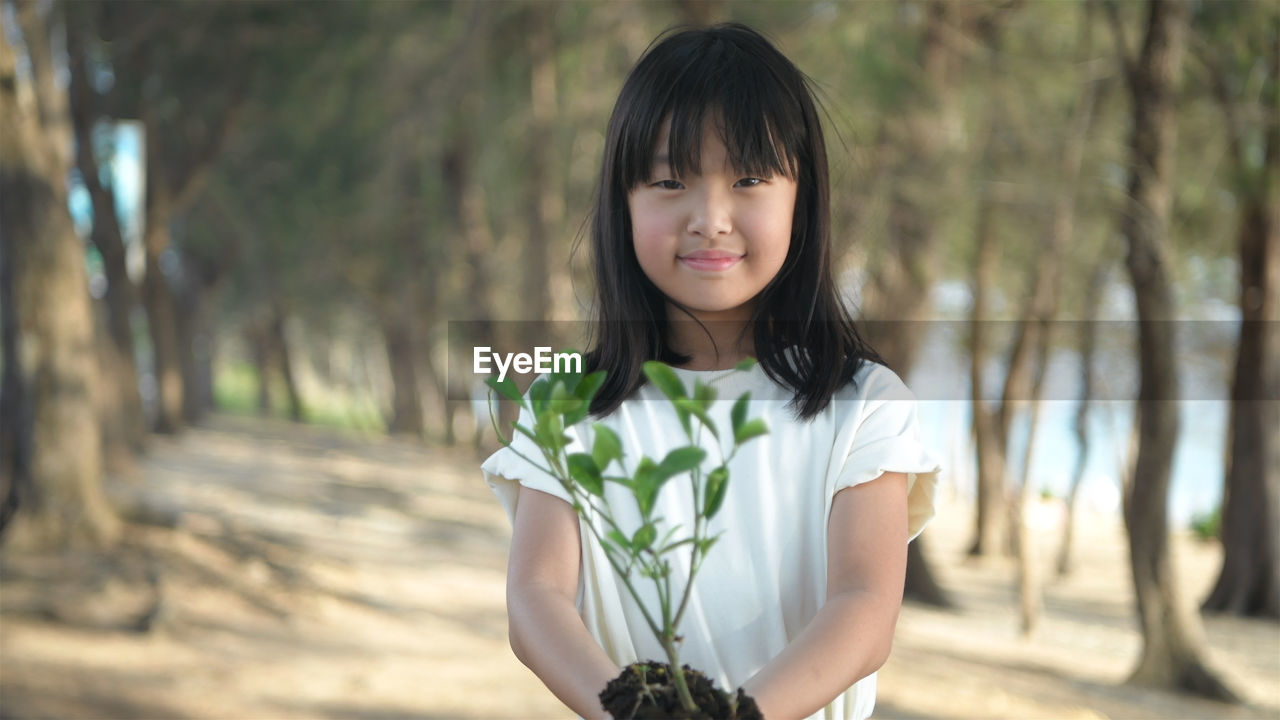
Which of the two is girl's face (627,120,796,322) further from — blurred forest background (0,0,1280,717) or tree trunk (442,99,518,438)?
tree trunk (442,99,518,438)

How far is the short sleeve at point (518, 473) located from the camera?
1327 mm

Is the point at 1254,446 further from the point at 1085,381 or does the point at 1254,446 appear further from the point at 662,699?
the point at 662,699

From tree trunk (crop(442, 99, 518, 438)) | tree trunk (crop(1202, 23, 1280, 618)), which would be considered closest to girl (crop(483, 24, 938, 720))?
tree trunk (crop(1202, 23, 1280, 618))

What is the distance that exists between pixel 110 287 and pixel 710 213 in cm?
1377

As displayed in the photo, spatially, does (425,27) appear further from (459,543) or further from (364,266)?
(364,266)

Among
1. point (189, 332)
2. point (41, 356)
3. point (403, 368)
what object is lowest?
point (403, 368)

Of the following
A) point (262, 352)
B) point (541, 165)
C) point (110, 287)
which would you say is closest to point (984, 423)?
point (541, 165)

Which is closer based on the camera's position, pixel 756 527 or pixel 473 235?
pixel 756 527

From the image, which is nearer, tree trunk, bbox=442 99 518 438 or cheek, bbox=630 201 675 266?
cheek, bbox=630 201 675 266

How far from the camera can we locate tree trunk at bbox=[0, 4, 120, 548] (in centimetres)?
643

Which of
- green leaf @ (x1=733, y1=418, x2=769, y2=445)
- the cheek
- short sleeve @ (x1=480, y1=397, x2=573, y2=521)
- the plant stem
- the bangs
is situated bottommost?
the plant stem

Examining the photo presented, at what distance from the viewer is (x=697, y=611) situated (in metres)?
1.33

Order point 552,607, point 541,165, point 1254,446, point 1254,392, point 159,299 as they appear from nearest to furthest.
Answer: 1. point 552,607
2. point 1254,392
3. point 1254,446
4. point 541,165
5. point 159,299

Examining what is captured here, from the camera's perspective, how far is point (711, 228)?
1.32 meters
